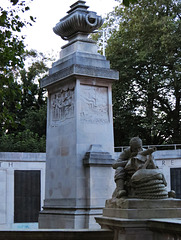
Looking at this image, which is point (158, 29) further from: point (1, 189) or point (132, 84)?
point (1, 189)

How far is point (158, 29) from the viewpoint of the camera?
33.2 meters

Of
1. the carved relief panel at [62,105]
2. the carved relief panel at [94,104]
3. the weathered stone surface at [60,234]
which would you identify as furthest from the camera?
the carved relief panel at [62,105]

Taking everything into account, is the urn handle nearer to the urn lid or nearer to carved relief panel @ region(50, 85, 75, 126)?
the urn lid

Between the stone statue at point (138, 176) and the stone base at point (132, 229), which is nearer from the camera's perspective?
the stone base at point (132, 229)

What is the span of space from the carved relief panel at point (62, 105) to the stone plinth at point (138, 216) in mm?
6807

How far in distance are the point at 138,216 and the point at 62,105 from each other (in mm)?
8010

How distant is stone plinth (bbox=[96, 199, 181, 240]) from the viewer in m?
8.47

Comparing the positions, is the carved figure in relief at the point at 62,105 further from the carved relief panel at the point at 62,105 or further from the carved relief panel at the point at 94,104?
the carved relief panel at the point at 94,104

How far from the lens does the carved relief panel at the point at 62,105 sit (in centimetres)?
1561

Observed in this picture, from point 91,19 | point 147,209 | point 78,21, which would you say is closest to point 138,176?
point 147,209

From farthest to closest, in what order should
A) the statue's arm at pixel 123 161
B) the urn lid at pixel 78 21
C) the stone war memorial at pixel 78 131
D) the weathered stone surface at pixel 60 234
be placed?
the urn lid at pixel 78 21, the stone war memorial at pixel 78 131, the statue's arm at pixel 123 161, the weathered stone surface at pixel 60 234

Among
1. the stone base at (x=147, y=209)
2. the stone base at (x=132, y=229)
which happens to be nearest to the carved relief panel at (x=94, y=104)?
the stone base at (x=147, y=209)

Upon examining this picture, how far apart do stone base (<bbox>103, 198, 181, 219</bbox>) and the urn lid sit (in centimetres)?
841

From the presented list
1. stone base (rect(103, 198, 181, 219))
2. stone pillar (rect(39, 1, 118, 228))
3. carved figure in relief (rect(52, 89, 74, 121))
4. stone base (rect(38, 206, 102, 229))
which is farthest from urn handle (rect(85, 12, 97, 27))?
stone base (rect(103, 198, 181, 219))
